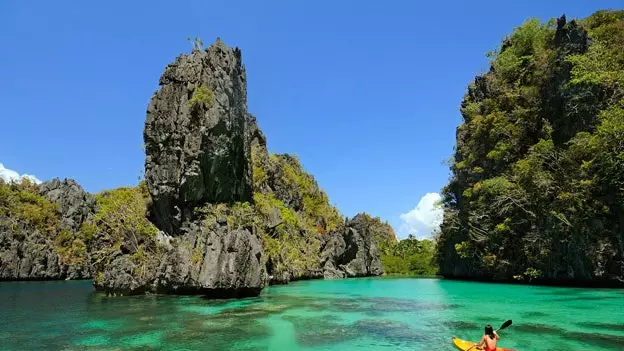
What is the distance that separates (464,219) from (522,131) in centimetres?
1006

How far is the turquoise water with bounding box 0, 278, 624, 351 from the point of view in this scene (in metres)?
13.4

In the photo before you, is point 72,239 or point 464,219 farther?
point 72,239

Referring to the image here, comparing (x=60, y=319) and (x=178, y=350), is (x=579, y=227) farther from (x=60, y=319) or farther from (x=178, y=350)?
(x=60, y=319)

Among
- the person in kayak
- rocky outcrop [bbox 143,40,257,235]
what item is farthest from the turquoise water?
rocky outcrop [bbox 143,40,257,235]

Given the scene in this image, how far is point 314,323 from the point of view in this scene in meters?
17.5

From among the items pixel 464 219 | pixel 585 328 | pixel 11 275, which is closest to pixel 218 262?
pixel 585 328

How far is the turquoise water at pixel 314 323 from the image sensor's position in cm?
1344

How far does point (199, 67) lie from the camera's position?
108 feet

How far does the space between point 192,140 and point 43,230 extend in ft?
164

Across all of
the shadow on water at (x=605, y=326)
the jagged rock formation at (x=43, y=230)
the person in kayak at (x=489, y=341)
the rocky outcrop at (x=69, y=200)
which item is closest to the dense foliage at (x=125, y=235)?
the person in kayak at (x=489, y=341)

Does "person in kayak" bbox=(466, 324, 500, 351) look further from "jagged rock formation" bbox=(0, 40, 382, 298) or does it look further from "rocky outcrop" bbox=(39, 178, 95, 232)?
"rocky outcrop" bbox=(39, 178, 95, 232)

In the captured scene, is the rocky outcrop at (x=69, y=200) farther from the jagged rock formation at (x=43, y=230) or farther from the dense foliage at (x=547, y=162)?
the dense foliage at (x=547, y=162)

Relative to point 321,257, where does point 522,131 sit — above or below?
above

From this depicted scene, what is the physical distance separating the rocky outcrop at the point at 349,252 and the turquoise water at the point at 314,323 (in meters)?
37.8
